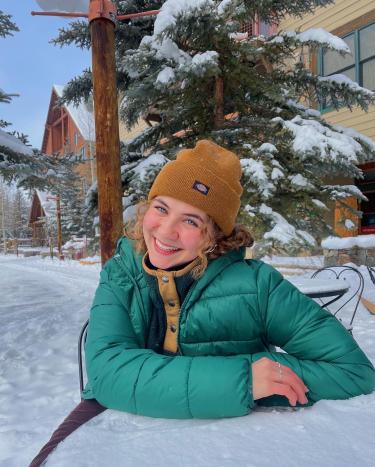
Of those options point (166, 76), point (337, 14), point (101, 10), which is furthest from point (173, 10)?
point (337, 14)

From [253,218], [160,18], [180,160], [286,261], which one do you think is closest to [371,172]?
[286,261]

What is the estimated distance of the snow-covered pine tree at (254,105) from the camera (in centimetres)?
525

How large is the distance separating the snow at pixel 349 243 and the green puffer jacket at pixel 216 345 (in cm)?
780

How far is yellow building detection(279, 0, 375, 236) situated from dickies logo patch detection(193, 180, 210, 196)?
32.4 ft

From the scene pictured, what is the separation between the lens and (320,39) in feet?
18.9

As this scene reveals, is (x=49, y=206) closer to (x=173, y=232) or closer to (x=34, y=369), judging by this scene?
(x=34, y=369)

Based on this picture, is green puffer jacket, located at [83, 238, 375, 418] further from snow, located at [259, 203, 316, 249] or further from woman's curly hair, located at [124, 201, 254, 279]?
snow, located at [259, 203, 316, 249]

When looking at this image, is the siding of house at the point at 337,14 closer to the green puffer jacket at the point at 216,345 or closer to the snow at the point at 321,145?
the snow at the point at 321,145

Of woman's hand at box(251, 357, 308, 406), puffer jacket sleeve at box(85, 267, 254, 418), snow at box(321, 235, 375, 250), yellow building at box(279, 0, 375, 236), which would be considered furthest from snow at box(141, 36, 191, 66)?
yellow building at box(279, 0, 375, 236)

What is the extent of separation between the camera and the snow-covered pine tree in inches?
207

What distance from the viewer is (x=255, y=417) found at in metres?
1.09

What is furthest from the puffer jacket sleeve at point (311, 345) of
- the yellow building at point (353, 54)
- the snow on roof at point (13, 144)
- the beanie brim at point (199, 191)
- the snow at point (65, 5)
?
the yellow building at point (353, 54)

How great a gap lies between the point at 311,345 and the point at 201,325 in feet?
1.35

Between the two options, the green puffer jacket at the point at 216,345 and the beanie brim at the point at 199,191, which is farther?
the beanie brim at the point at 199,191
